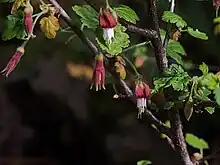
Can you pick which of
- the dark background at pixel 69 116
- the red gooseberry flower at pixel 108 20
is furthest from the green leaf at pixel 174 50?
the dark background at pixel 69 116

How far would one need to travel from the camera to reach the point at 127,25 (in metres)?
1.03

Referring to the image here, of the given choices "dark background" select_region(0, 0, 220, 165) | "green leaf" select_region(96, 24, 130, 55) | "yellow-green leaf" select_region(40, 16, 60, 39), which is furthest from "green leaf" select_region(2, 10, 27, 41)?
"dark background" select_region(0, 0, 220, 165)

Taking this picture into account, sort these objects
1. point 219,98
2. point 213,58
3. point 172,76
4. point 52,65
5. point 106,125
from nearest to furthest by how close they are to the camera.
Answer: point 219,98 < point 172,76 < point 213,58 < point 106,125 < point 52,65

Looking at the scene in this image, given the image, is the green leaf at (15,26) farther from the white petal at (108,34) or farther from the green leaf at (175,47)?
the green leaf at (175,47)

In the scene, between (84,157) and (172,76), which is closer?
(172,76)

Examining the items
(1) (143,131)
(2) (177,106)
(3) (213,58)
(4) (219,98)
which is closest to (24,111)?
(1) (143,131)

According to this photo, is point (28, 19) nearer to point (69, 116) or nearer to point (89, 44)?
point (89, 44)

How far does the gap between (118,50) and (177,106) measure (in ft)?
0.61

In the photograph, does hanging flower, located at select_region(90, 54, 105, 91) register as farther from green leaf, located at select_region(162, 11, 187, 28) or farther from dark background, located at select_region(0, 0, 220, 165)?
dark background, located at select_region(0, 0, 220, 165)

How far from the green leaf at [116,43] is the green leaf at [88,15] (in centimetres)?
3

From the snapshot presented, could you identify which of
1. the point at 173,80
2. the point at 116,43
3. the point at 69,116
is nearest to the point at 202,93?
the point at 173,80

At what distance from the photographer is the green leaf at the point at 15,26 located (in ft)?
3.37

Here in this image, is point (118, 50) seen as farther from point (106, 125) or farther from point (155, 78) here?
point (106, 125)

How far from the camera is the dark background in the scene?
2410 millimetres
